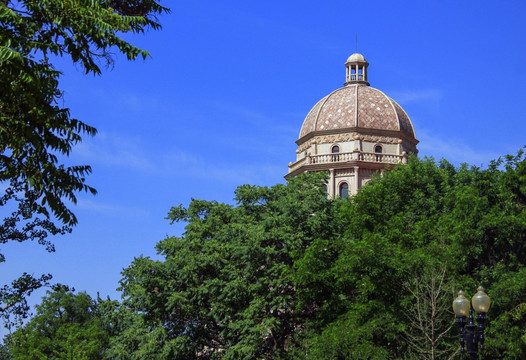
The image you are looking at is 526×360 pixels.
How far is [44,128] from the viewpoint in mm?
15195

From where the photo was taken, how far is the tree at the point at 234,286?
31.9 metres

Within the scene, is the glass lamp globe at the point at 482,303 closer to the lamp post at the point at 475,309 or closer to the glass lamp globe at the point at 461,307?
the lamp post at the point at 475,309

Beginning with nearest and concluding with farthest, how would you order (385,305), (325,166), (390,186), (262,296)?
1. (385,305)
2. (262,296)
3. (390,186)
4. (325,166)

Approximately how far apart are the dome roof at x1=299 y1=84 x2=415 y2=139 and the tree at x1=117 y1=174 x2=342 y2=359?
23084mm

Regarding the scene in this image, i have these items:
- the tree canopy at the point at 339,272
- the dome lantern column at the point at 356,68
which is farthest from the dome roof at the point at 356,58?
the tree canopy at the point at 339,272

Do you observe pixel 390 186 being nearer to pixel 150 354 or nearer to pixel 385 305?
pixel 385 305

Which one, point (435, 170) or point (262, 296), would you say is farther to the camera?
point (435, 170)

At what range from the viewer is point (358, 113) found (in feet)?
193

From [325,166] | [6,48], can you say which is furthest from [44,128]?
[325,166]

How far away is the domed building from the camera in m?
56.0

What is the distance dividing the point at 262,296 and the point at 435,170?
448 inches

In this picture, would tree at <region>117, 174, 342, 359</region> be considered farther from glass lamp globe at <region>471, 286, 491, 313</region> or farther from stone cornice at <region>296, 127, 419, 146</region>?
stone cornice at <region>296, 127, 419, 146</region>

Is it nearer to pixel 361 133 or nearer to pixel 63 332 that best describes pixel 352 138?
pixel 361 133

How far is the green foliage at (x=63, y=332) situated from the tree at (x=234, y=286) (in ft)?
59.3
